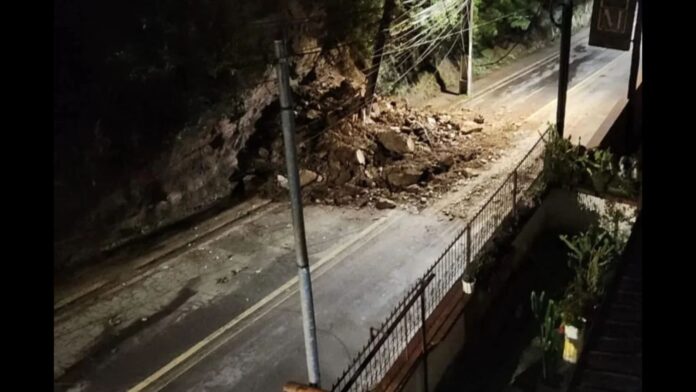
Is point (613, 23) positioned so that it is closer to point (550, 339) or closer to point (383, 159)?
point (383, 159)

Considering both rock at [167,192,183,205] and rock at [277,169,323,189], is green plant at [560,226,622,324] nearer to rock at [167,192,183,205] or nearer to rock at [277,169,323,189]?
rock at [277,169,323,189]

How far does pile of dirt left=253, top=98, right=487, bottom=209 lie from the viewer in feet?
46.7

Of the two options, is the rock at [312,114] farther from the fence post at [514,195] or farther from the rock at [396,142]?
the fence post at [514,195]

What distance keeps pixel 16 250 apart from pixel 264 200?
12.6 m

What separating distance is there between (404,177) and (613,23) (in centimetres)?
529

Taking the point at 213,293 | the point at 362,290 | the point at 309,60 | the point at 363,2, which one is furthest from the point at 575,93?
the point at 213,293

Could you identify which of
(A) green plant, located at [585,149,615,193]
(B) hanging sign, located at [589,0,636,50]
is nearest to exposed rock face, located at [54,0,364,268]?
(A) green plant, located at [585,149,615,193]

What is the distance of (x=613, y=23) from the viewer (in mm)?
12859

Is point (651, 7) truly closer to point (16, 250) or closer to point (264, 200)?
point (16, 250)

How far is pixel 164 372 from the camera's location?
8898 millimetres

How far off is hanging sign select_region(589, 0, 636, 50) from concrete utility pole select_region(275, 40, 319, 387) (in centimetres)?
931

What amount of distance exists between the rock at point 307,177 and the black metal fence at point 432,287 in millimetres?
4311

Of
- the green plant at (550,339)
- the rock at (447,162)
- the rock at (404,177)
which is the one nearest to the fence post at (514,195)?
the green plant at (550,339)

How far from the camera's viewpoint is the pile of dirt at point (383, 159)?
46.7 feet
